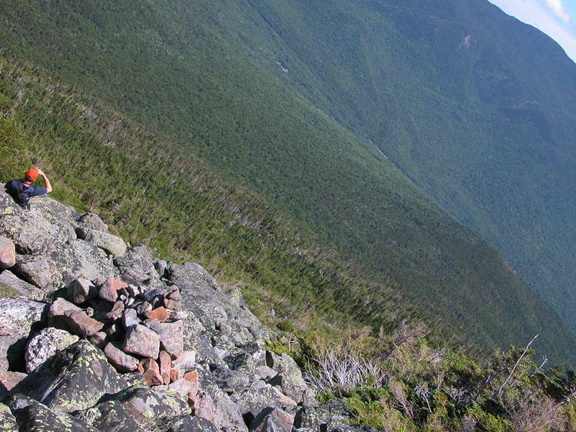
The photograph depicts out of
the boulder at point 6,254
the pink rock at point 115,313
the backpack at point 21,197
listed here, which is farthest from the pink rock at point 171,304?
the backpack at point 21,197

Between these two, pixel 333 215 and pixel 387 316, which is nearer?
pixel 387 316

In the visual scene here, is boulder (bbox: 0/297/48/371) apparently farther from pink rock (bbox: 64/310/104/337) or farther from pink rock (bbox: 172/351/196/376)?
pink rock (bbox: 172/351/196/376)

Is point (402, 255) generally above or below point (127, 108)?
above

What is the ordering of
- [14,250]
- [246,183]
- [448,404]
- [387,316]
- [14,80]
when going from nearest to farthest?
1. [14,250]
2. [448,404]
3. [14,80]
4. [387,316]
5. [246,183]

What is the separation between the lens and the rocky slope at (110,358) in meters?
5.19

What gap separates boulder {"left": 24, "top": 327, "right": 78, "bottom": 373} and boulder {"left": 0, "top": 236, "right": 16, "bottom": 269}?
6.80 ft

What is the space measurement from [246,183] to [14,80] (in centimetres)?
4796

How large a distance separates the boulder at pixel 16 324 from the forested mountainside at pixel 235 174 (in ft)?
37.7

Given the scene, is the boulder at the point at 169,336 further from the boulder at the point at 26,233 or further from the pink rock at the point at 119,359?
the boulder at the point at 26,233

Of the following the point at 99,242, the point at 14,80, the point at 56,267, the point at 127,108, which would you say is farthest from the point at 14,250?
the point at 127,108

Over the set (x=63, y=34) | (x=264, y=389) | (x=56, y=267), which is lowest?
(x=63, y=34)

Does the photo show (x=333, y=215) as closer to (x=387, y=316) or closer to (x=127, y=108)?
(x=127, y=108)

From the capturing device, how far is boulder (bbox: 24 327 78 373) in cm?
579

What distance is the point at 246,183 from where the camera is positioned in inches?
3105
